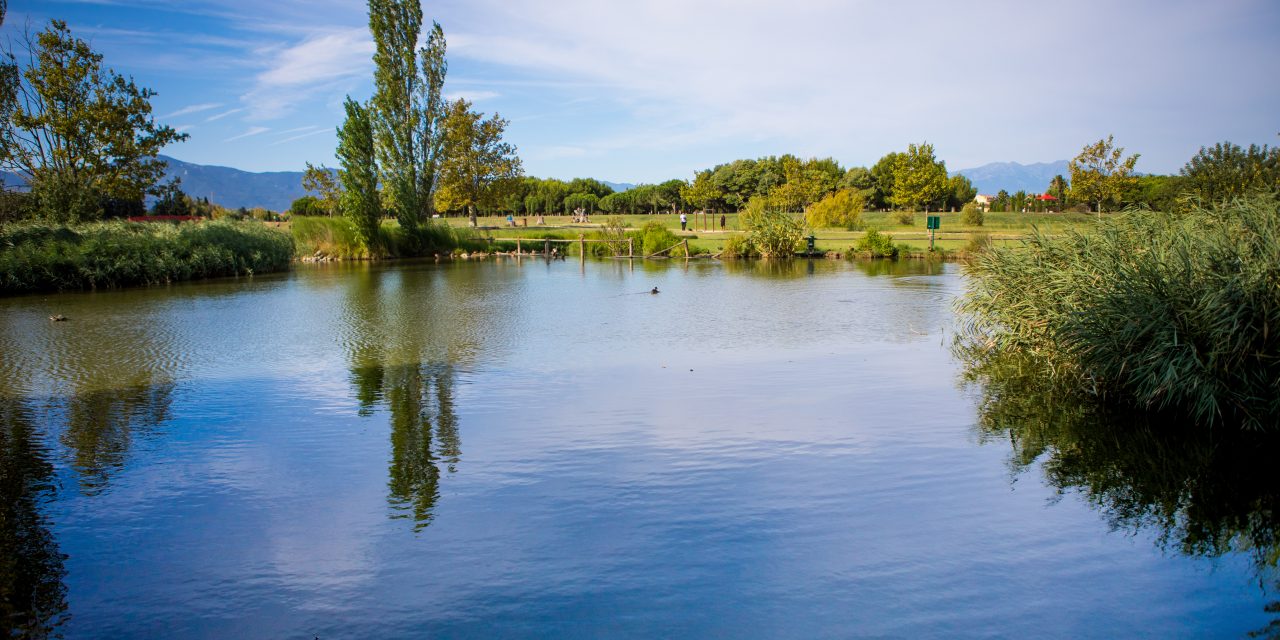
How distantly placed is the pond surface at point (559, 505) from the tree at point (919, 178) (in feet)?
158

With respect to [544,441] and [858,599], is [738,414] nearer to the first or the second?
[544,441]

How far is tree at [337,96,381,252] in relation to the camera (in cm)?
3650

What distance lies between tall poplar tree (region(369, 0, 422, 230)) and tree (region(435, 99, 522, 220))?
17.8ft

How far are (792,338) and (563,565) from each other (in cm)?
972

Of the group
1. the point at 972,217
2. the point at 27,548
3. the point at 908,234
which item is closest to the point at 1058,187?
the point at 972,217

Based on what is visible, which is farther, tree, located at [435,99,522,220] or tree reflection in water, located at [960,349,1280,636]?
tree, located at [435,99,522,220]

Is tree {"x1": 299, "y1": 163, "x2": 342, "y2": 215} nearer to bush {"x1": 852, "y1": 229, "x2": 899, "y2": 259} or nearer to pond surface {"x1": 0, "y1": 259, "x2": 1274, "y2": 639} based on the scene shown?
bush {"x1": 852, "y1": 229, "x2": 899, "y2": 259}

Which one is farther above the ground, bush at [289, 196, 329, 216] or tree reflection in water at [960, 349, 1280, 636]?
bush at [289, 196, 329, 216]

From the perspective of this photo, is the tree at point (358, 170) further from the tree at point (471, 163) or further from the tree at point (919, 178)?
the tree at point (919, 178)

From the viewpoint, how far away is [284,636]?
4285mm

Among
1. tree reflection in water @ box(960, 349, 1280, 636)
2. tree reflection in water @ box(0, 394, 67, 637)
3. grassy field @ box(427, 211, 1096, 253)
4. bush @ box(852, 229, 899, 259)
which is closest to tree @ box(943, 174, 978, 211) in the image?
grassy field @ box(427, 211, 1096, 253)

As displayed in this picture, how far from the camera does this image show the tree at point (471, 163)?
49.2 meters

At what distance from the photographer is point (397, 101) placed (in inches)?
1638

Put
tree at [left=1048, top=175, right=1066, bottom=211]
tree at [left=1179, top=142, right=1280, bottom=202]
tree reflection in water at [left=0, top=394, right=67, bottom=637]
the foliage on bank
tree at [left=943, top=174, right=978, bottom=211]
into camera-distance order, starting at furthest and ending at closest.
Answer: tree at [left=943, top=174, right=978, bottom=211] < tree at [left=1048, top=175, right=1066, bottom=211] < tree at [left=1179, top=142, right=1280, bottom=202] < the foliage on bank < tree reflection in water at [left=0, top=394, right=67, bottom=637]
